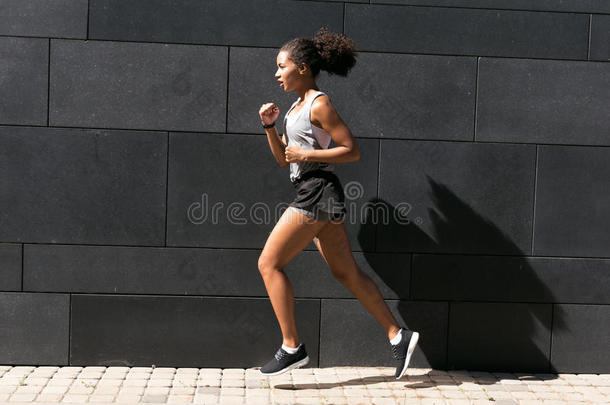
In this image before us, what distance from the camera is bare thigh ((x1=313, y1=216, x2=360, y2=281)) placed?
4508 mm

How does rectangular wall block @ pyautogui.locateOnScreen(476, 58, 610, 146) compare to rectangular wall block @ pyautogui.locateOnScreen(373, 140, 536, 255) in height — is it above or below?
above

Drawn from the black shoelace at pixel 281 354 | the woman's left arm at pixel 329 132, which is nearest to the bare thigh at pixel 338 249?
the woman's left arm at pixel 329 132

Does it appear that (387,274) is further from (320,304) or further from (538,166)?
(538,166)

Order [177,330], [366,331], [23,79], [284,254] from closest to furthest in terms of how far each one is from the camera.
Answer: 1. [284,254]
2. [23,79]
3. [177,330]
4. [366,331]

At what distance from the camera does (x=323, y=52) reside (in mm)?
4359

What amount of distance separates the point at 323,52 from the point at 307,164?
2.28ft

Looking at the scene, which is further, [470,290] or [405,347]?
[470,290]

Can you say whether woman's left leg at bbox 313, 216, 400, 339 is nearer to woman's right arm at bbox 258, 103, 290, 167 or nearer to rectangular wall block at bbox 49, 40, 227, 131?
woman's right arm at bbox 258, 103, 290, 167

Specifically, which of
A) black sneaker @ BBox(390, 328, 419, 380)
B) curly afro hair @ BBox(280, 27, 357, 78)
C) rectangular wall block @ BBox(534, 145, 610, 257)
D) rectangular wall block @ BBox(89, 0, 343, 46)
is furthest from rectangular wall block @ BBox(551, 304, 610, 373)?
rectangular wall block @ BBox(89, 0, 343, 46)

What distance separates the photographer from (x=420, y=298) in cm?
502

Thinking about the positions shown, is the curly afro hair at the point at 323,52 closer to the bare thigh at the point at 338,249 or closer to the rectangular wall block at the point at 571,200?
the bare thigh at the point at 338,249

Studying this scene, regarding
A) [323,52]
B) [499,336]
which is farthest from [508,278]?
[323,52]

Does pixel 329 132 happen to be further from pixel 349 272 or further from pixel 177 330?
pixel 177 330

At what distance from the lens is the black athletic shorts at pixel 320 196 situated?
14.3 feet
